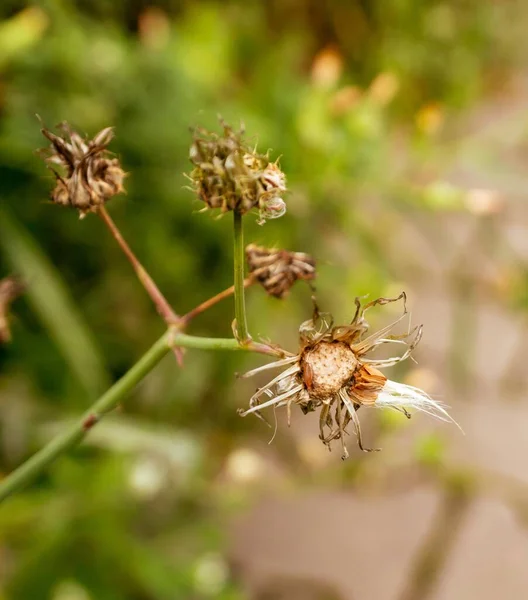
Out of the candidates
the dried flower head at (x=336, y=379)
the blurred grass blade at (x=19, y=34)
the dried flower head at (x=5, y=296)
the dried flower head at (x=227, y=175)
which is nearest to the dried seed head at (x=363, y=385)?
the dried flower head at (x=336, y=379)

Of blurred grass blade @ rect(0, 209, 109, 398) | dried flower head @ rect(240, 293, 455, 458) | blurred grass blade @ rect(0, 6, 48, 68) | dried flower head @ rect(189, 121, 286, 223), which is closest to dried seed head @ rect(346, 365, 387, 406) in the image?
dried flower head @ rect(240, 293, 455, 458)

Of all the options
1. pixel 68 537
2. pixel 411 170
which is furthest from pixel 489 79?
pixel 68 537

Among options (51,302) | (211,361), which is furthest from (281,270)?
(211,361)

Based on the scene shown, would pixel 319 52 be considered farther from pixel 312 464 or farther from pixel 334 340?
pixel 334 340

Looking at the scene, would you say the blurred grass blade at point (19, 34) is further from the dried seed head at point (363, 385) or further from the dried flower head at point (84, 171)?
the dried seed head at point (363, 385)

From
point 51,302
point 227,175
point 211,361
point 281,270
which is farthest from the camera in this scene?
point 211,361

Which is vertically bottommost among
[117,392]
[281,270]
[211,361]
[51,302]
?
[117,392]

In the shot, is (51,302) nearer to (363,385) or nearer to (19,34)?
(19,34)
